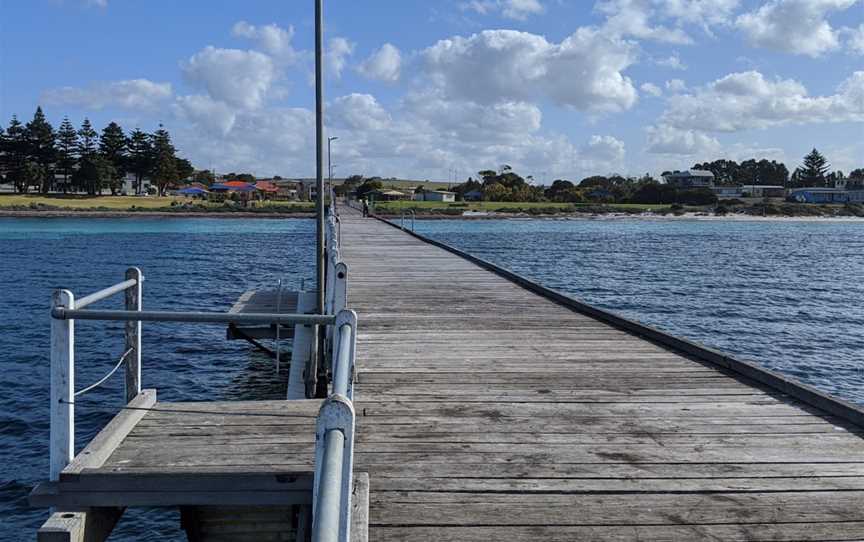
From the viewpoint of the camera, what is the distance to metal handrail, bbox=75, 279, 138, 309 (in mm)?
4426

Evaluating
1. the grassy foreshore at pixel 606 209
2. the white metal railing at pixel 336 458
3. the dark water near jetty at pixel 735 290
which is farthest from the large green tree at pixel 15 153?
the white metal railing at pixel 336 458

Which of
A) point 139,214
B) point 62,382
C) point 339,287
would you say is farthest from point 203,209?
point 62,382

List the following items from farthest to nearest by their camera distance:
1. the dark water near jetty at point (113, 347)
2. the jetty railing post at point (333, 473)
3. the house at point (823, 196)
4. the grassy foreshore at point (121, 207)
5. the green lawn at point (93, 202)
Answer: the house at point (823, 196) < the green lawn at point (93, 202) < the grassy foreshore at point (121, 207) < the dark water near jetty at point (113, 347) < the jetty railing post at point (333, 473)

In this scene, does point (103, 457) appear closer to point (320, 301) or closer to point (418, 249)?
point (320, 301)

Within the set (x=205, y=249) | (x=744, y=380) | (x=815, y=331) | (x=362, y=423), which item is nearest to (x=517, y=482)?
(x=362, y=423)

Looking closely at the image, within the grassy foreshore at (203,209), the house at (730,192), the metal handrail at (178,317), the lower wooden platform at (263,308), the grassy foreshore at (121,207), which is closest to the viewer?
the metal handrail at (178,317)

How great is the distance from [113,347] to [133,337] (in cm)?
1254

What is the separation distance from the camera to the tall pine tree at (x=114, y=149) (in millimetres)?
105250

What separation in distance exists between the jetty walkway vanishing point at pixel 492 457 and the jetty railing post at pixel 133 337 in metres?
0.05

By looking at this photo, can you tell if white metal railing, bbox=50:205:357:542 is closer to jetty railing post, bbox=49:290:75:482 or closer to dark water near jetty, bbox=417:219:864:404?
jetty railing post, bbox=49:290:75:482

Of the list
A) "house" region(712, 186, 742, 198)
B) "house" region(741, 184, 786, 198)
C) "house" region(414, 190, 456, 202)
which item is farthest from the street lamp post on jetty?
"house" region(741, 184, 786, 198)

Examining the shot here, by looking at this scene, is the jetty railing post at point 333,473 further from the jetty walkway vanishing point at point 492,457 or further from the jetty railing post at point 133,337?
the jetty railing post at point 133,337

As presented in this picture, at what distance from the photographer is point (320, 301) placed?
38.4ft

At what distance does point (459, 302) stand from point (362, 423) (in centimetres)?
649
